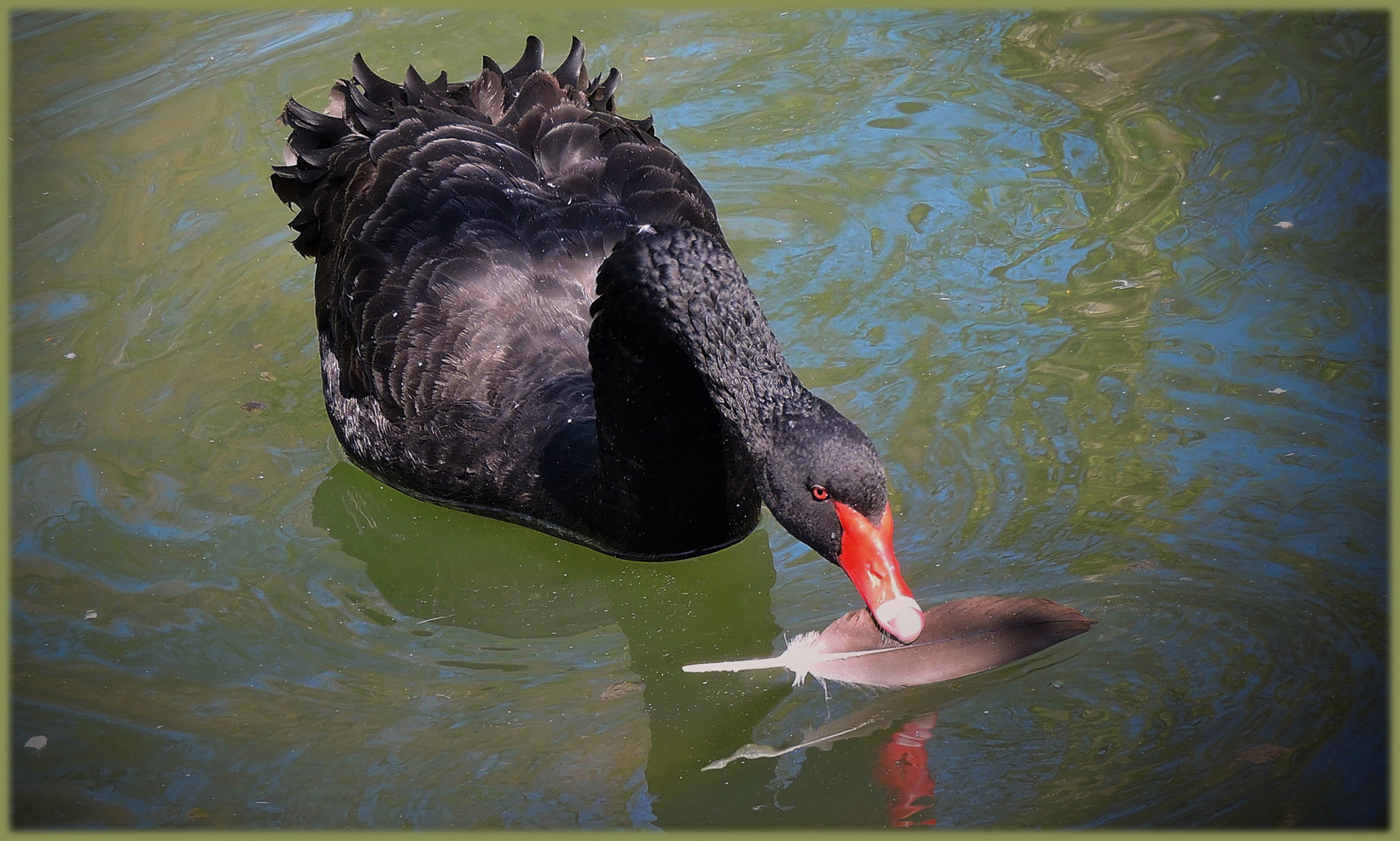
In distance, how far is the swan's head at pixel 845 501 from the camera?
425 cm

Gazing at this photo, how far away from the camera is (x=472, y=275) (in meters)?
6.03

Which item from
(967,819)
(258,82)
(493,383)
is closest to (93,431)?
(493,383)

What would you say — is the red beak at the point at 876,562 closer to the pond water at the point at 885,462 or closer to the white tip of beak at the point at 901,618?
the white tip of beak at the point at 901,618

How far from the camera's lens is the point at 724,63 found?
9836mm

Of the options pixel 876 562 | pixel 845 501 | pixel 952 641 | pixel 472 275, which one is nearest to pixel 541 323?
pixel 472 275

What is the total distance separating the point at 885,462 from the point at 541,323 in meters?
1.72

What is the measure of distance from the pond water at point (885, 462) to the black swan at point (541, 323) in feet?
1.32

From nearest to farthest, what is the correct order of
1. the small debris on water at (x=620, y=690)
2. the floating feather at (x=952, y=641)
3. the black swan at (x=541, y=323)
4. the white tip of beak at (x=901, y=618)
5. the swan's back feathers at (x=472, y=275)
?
1. the white tip of beak at (x=901, y=618)
2. the floating feather at (x=952, y=641)
3. the black swan at (x=541, y=323)
4. the small debris on water at (x=620, y=690)
5. the swan's back feathers at (x=472, y=275)

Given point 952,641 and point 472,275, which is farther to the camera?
point 472,275

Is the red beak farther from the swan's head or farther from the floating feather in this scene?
the floating feather

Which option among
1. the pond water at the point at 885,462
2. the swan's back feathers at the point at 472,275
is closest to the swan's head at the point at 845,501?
the pond water at the point at 885,462

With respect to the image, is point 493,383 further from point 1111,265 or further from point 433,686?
point 1111,265

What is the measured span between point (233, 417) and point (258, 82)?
4.31 m

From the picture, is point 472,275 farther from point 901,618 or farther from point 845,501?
point 901,618
